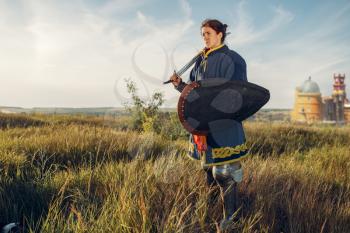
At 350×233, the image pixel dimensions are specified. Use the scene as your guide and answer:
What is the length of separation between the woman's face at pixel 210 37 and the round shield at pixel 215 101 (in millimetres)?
488

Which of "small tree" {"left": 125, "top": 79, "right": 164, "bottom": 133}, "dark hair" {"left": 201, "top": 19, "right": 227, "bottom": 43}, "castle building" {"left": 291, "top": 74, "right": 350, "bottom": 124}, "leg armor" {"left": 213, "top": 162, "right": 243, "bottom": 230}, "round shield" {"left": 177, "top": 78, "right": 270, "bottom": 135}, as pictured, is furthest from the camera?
"castle building" {"left": 291, "top": 74, "right": 350, "bottom": 124}

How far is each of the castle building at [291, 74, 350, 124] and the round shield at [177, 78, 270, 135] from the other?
133ft

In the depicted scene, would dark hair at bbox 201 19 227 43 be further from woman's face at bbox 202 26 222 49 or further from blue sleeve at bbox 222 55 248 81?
blue sleeve at bbox 222 55 248 81

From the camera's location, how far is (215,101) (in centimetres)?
265

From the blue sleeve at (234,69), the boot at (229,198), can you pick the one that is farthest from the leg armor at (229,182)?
the blue sleeve at (234,69)

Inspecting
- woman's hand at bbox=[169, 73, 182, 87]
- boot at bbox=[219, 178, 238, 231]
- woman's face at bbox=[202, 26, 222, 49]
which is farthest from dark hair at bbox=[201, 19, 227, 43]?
boot at bbox=[219, 178, 238, 231]

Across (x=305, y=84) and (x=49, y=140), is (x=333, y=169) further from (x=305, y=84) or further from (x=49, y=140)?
(x=305, y=84)

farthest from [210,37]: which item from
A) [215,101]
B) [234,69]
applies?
[215,101]

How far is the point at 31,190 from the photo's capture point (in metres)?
2.91

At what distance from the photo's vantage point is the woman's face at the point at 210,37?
2.92 m

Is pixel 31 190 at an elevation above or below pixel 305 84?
below

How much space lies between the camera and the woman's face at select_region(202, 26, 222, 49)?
9.59 ft

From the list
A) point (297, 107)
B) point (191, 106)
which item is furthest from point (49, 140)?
point (297, 107)

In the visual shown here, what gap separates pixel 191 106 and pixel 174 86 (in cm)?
48
